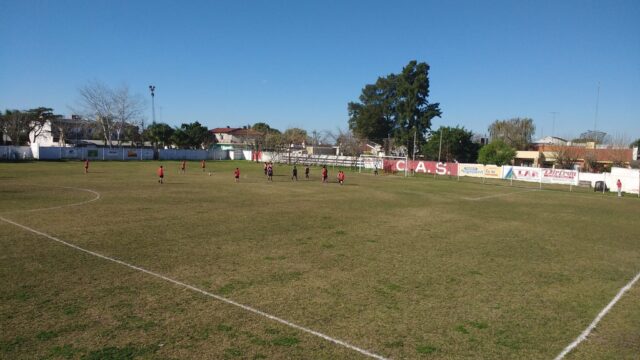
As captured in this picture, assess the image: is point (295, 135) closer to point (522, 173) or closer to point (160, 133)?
point (160, 133)

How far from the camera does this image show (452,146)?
259 feet

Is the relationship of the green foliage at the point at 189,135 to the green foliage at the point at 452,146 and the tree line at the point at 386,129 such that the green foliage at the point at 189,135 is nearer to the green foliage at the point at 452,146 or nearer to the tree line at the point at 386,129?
the tree line at the point at 386,129

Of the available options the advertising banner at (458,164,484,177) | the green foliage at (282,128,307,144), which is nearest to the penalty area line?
the advertising banner at (458,164,484,177)

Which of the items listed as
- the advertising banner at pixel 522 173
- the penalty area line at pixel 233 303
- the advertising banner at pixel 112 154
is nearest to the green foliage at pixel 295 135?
the advertising banner at pixel 112 154

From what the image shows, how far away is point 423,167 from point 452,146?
24659mm

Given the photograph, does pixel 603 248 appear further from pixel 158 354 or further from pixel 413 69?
pixel 413 69

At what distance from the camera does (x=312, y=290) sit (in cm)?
952

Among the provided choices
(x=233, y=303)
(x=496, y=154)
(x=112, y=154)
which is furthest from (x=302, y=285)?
(x=496, y=154)

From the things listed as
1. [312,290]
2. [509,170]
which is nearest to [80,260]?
[312,290]

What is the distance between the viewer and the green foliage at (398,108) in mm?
80312

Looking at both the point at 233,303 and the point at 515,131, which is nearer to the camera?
the point at 233,303

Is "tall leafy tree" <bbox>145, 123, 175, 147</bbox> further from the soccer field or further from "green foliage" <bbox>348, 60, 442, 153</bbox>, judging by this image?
the soccer field

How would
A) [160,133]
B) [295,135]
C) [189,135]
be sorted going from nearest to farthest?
[160,133] < [189,135] < [295,135]

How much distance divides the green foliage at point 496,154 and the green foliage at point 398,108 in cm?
1144
